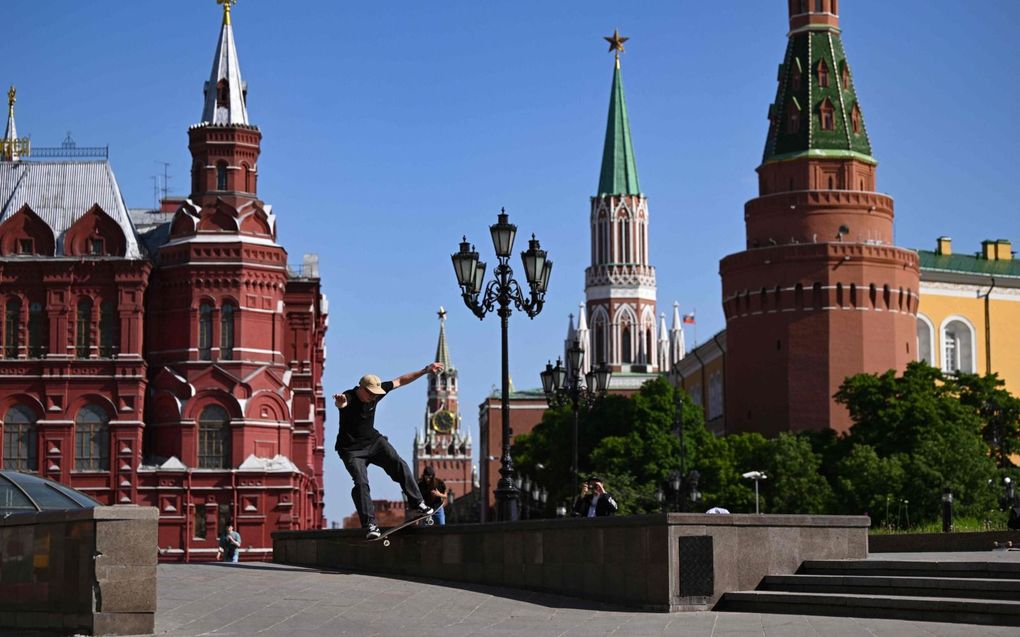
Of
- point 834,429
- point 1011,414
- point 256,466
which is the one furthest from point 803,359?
point 256,466

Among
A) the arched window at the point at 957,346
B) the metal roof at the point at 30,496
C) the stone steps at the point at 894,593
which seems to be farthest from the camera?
the arched window at the point at 957,346

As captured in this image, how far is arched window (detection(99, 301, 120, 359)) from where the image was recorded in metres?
79.8

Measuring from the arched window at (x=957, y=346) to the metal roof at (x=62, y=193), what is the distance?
47.6 meters

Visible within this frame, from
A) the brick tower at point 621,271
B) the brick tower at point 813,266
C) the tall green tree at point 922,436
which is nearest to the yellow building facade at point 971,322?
the brick tower at point 813,266

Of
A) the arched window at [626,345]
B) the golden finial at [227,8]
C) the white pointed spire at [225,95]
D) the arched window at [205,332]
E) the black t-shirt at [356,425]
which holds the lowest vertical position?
the black t-shirt at [356,425]

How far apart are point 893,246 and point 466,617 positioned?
73314 millimetres

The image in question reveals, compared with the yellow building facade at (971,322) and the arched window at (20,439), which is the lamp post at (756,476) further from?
the yellow building facade at (971,322)

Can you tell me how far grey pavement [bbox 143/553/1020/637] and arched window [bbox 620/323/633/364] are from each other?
12535 centimetres

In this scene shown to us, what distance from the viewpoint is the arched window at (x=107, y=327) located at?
7975 centimetres

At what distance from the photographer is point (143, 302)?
80.1m

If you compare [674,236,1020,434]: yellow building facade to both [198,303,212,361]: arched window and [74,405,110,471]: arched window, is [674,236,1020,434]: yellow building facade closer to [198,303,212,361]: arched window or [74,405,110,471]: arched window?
[198,303,212,361]: arched window

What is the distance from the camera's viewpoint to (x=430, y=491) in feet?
83.8

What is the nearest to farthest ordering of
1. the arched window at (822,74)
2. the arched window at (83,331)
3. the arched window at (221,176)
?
the arched window at (83,331) → the arched window at (221,176) → the arched window at (822,74)

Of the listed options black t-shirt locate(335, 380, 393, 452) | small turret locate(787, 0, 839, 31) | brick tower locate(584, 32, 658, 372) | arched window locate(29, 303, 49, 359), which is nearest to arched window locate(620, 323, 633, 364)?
brick tower locate(584, 32, 658, 372)
